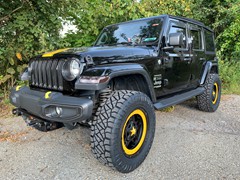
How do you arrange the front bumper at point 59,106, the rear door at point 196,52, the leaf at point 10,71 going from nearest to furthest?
1. the front bumper at point 59,106
2. the rear door at point 196,52
3. the leaf at point 10,71

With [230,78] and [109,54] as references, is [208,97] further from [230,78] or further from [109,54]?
[230,78]

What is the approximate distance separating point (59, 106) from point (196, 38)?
10.7 feet

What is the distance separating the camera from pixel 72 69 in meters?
2.14

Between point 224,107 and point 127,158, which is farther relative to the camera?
point 224,107

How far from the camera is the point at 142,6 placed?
5.85 m

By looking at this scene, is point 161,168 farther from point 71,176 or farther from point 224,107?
point 224,107

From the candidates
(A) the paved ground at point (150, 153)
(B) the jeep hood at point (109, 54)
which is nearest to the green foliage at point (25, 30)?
(A) the paved ground at point (150, 153)

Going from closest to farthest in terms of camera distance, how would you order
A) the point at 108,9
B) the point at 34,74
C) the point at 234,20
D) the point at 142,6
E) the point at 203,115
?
the point at 34,74
the point at 203,115
the point at 108,9
the point at 142,6
the point at 234,20

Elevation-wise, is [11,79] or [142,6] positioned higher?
[142,6]

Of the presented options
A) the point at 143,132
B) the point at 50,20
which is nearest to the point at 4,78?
the point at 50,20

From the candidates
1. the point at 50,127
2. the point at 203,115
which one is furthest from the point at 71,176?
the point at 203,115

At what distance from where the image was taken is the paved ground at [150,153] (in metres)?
2.26

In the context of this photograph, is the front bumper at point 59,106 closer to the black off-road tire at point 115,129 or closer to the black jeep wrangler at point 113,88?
the black jeep wrangler at point 113,88

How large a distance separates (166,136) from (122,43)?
1.57 metres
